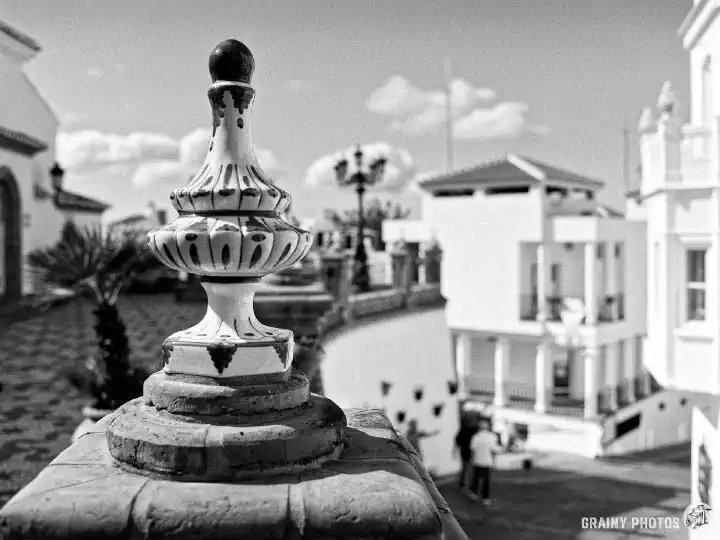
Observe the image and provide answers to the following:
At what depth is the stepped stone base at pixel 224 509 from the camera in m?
1.43

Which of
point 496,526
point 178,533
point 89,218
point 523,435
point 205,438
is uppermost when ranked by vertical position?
point 89,218

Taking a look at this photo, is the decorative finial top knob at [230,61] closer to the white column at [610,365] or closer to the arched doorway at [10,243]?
the arched doorway at [10,243]

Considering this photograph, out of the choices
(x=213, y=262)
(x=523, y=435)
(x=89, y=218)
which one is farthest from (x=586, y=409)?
(x=213, y=262)

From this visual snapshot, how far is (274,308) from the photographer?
651cm

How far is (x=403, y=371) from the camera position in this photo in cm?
1367

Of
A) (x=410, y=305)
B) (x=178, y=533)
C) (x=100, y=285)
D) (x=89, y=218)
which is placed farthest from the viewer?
(x=89, y=218)

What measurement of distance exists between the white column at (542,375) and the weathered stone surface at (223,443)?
25038 mm

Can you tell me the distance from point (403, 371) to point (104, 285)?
7765mm

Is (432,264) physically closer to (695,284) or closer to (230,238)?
(695,284)

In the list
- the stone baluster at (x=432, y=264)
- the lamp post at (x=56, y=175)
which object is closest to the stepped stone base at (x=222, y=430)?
the stone baluster at (x=432, y=264)

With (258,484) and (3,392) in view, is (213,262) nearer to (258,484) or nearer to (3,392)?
(258,484)

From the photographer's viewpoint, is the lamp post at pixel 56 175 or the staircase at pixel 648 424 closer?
the lamp post at pixel 56 175

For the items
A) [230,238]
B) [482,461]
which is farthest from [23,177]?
[230,238]

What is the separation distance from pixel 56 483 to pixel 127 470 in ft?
0.54
